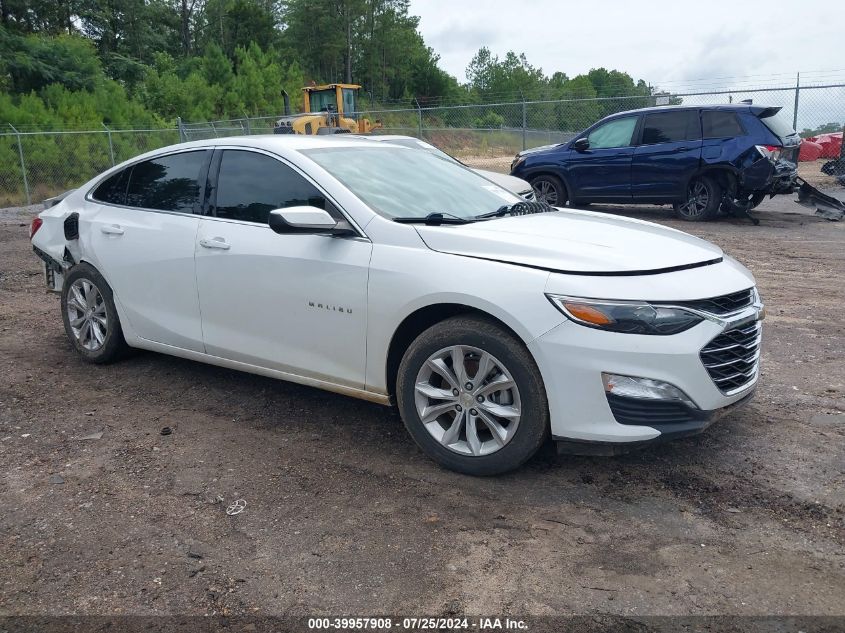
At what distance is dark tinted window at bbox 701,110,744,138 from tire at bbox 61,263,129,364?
1044 cm

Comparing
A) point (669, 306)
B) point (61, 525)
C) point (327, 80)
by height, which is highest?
point (327, 80)

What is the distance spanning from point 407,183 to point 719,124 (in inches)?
385

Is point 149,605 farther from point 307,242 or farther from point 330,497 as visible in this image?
point 307,242

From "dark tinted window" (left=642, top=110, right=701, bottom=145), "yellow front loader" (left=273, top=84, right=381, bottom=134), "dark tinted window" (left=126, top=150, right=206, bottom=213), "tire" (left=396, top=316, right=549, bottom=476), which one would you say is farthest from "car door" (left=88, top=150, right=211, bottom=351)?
"yellow front loader" (left=273, top=84, right=381, bottom=134)

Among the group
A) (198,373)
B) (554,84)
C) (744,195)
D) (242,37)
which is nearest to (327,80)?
(242,37)

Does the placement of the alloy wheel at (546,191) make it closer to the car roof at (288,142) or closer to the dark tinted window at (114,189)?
the car roof at (288,142)

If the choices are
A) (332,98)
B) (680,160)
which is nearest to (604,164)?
(680,160)

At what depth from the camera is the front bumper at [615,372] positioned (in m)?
3.47

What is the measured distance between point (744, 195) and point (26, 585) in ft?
40.9

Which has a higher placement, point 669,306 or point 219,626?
point 669,306

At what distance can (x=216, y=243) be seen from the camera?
4707 millimetres

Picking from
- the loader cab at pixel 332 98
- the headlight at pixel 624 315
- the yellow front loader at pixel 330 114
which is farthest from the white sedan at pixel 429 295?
the loader cab at pixel 332 98

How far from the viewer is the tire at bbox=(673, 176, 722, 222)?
514 inches

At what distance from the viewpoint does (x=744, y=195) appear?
12953 millimetres
